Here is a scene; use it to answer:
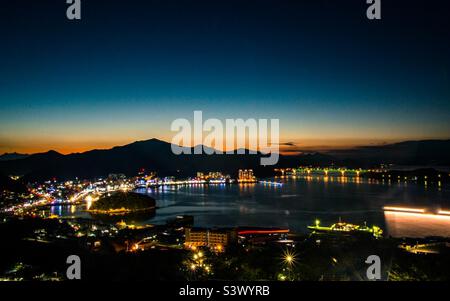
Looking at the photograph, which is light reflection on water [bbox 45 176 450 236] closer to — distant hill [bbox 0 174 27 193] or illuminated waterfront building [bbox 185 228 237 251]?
illuminated waterfront building [bbox 185 228 237 251]

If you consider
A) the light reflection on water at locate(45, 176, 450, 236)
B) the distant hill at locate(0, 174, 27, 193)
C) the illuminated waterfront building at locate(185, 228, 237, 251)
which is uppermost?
the distant hill at locate(0, 174, 27, 193)

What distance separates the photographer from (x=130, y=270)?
11.0 feet

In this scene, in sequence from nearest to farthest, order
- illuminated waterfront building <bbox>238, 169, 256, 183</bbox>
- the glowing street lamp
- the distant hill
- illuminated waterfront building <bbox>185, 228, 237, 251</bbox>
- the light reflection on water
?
the glowing street lamp, illuminated waterfront building <bbox>185, 228, 237, 251</bbox>, the light reflection on water, the distant hill, illuminated waterfront building <bbox>238, 169, 256, 183</bbox>

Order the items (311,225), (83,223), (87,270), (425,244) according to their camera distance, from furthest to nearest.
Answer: (83,223)
(311,225)
(425,244)
(87,270)

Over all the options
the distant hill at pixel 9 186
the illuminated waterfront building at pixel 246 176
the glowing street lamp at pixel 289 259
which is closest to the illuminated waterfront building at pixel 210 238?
the glowing street lamp at pixel 289 259

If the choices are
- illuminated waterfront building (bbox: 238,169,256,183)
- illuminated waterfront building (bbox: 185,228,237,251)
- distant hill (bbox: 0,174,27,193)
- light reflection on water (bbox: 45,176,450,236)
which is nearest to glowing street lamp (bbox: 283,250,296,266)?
illuminated waterfront building (bbox: 185,228,237,251)

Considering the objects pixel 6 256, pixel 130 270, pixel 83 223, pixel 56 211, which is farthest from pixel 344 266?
pixel 56 211

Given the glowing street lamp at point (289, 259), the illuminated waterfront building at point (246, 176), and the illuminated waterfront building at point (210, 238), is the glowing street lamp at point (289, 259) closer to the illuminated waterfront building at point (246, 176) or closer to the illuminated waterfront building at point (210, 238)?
the illuminated waterfront building at point (210, 238)

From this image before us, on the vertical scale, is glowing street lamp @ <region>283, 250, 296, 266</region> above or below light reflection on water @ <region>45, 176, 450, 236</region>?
above

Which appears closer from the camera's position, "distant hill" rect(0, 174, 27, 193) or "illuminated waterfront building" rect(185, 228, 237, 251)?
"illuminated waterfront building" rect(185, 228, 237, 251)

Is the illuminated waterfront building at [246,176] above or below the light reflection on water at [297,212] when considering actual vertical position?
above

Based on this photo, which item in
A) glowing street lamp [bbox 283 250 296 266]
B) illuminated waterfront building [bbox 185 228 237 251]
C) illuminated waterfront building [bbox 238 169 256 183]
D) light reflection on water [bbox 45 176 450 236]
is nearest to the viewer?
glowing street lamp [bbox 283 250 296 266]
